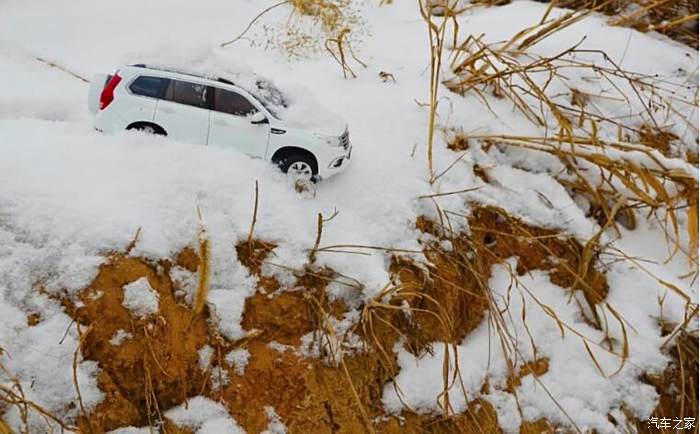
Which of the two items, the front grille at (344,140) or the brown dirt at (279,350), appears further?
the front grille at (344,140)

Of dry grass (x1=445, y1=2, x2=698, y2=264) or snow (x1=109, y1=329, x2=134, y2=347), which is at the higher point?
dry grass (x1=445, y1=2, x2=698, y2=264)

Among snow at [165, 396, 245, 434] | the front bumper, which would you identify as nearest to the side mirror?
the front bumper

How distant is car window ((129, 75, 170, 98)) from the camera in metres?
1.91

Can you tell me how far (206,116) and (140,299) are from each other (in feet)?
2.16

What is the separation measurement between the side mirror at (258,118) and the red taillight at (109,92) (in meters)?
0.49

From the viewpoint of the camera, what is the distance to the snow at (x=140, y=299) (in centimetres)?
172

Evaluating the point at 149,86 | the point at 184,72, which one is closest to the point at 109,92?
the point at 149,86

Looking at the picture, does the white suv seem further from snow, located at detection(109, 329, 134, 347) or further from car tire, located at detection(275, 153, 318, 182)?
snow, located at detection(109, 329, 134, 347)

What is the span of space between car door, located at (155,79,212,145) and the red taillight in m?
0.18

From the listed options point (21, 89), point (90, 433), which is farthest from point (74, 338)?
point (21, 89)

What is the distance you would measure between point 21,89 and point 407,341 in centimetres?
204

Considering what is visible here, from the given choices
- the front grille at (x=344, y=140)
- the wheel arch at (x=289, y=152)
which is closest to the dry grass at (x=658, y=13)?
the front grille at (x=344, y=140)

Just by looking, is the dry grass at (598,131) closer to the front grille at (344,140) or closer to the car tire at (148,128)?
the front grille at (344,140)

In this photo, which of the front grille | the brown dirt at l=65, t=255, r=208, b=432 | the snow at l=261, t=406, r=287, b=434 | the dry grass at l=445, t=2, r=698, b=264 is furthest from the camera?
the dry grass at l=445, t=2, r=698, b=264
